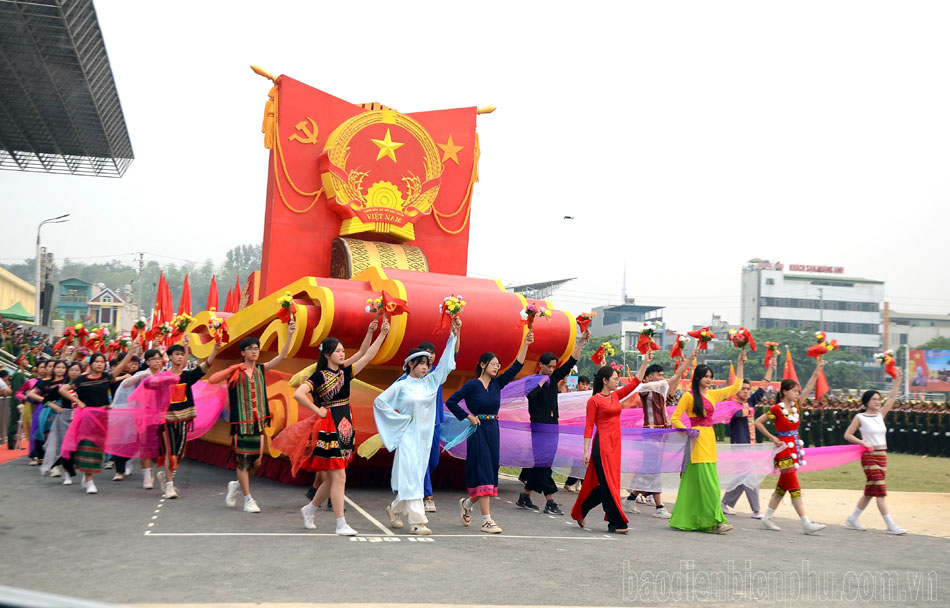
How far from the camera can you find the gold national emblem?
1237cm

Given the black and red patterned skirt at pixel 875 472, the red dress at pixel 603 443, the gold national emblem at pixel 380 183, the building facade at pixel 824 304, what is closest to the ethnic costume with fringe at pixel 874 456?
the black and red patterned skirt at pixel 875 472

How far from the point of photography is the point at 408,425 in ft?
25.7

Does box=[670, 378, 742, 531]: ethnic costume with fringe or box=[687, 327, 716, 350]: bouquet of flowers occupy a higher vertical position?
box=[687, 327, 716, 350]: bouquet of flowers

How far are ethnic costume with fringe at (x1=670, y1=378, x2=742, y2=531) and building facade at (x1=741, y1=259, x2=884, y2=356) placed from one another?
3182 inches

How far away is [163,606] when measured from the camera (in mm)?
4668

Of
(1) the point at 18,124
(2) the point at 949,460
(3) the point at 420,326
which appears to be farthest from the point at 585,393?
(1) the point at 18,124

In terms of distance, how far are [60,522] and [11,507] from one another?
1.17m

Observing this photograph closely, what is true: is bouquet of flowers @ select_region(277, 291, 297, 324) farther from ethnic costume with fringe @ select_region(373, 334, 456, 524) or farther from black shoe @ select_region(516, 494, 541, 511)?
black shoe @ select_region(516, 494, 541, 511)

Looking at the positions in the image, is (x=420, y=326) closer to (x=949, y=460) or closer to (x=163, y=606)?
(x=163, y=606)

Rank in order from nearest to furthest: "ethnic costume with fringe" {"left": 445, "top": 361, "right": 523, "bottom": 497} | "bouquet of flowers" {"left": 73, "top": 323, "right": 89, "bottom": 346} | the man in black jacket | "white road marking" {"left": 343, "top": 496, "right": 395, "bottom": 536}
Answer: "white road marking" {"left": 343, "top": 496, "right": 395, "bottom": 536} → "ethnic costume with fringe" {"left": 445, "top": 361, "right": 523, "bottom": 497} → the man in black jacket → "bouquet of flowers" {"left": 73, "top": 323, "right": 89, "bottom": 346}

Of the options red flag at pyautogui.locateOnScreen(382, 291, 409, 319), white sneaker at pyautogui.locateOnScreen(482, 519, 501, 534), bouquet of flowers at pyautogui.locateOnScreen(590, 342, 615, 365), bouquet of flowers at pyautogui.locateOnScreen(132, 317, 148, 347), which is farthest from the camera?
bouquet of flowers at pyautogui.locateOnScreen(132, 317, 148, 347)

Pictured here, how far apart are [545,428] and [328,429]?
286 centimetres

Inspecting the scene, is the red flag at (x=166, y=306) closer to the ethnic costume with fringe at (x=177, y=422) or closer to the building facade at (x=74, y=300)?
the ethnic costume with fringe at (x=177, y=422)

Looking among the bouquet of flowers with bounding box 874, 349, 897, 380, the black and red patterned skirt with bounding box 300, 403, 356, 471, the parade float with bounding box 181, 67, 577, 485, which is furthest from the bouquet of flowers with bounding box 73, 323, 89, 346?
the bouquet of flowers with bounding box 874, 349, 897, 380
